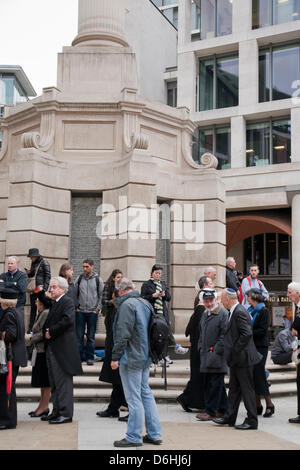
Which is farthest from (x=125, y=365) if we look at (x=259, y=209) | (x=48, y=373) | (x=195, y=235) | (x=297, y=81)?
(x=297, y=81)

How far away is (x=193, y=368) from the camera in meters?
8.88

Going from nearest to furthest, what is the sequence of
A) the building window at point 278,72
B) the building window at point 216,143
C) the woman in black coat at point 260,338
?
1. the woman in black coat at point 260,338
2. the building window at point 278,72
3. the building window at point 216,143

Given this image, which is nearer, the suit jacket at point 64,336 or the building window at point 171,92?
the suit jacket at point 64,336

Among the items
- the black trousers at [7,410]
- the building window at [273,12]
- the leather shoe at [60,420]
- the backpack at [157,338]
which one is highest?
the building window at [273,12]

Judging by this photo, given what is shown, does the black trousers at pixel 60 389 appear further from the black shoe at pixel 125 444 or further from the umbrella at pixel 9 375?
the black shoe at pixel 125 444

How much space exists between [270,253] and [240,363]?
92.2 ft

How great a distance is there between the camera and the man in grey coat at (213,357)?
828cm

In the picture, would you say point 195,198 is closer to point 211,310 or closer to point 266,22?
point 211,310

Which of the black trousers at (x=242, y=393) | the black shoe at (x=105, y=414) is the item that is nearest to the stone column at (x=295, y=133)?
the black trousers at (x=242, y=393)

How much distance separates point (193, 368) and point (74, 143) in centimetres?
629

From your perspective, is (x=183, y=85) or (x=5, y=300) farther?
(x=183, y=85)

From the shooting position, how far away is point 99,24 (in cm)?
1400

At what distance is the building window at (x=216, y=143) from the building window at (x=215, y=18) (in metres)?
5.62

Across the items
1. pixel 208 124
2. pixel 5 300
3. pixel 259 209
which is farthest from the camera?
pixel 208 124
